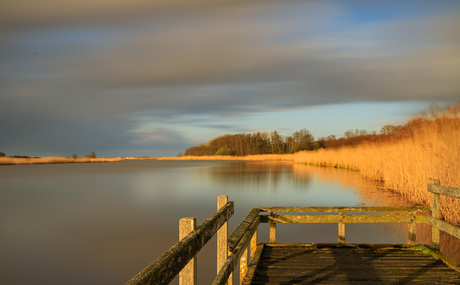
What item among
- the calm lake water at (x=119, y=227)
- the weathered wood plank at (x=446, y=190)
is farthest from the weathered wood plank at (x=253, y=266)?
the weathered wood plank at (x=446, y=190)

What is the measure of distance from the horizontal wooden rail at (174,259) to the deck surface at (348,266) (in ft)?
8.02

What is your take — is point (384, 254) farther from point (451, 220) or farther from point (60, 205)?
point (60, 205)

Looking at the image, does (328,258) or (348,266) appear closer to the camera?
(348,266)

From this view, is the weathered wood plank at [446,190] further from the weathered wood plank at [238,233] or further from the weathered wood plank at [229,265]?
the weathered wood plank at [229,265]

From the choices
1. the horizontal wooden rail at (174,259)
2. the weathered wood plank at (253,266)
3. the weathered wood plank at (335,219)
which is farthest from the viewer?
the weathered wood plank at (335,219)

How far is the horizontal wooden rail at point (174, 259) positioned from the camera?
1712 millimetres

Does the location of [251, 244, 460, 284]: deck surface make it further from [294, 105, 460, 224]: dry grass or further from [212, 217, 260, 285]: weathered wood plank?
[294, 105, 460, 224]: dry grass

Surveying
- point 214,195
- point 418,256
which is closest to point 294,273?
point 418,256

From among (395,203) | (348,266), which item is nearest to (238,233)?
(348,266)

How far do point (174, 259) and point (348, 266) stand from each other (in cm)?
436

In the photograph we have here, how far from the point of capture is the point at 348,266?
565cm

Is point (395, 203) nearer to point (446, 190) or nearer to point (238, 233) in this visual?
point (446, 190)

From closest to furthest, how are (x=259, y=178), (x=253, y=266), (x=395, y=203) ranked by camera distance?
(x=253, y=266) < (x=395, y=203) < (x=259, y=178)

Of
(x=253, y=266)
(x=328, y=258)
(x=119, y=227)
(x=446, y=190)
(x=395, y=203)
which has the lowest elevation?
(x=119, y=227)
